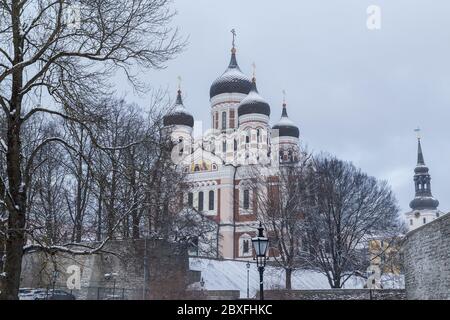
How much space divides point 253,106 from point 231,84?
16.7 ft

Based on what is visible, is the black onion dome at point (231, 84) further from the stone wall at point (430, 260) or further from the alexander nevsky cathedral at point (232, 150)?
the stone wall at point (430, 260)

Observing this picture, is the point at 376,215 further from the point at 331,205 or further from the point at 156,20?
the point at 156,20

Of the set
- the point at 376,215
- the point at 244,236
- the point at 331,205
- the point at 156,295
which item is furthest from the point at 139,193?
the point at 244,236

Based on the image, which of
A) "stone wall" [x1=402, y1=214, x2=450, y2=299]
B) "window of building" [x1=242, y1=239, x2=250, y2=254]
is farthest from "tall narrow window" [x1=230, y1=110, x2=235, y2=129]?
"stone wall" [x1=402, y1=214, x2=450, y2=299]

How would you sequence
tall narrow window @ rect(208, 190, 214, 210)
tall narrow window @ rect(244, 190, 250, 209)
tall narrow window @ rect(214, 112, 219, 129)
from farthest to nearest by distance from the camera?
tall narrow window @ rect(214, 112, 219, 129) → tall narrow window @ rect(208, 190, 214, 210) → tall narrow window @ rect(244, 190, 250, 209)

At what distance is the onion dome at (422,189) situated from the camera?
255ft

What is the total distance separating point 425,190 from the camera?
8169 centimetres

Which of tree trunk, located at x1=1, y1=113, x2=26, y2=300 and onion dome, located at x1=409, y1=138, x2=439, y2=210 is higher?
onion dome, located at x1=409, y1=138, x2=439, y2=210

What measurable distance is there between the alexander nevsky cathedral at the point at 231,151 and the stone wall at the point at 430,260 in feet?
105

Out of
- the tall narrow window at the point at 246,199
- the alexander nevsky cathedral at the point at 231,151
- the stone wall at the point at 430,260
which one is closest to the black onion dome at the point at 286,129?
the alexander nevsky cathedral at the point at 231,151

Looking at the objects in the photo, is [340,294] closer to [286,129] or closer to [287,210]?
[287,210]

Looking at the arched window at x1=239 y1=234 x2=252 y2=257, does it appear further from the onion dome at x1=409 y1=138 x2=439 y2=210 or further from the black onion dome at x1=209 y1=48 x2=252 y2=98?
the onion dome at x1=409 y1=138 x2=439 y2=210

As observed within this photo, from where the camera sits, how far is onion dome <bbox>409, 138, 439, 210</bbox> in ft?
255
